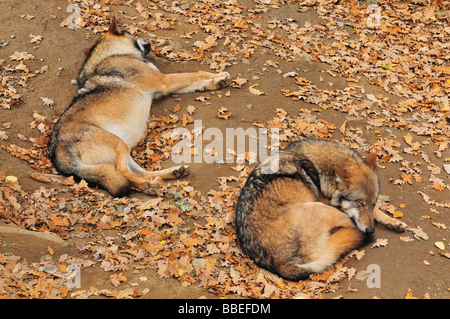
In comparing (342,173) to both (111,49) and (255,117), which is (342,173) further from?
(111,49)

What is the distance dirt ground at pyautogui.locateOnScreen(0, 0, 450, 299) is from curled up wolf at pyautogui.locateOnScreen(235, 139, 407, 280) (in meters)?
0.35

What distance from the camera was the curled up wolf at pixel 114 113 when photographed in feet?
23.6

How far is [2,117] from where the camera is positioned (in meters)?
8.10

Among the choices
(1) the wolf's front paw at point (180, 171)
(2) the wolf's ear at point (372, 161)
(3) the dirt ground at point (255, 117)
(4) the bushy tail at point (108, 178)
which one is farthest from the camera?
(1) the wolf's front paw at point (180, 171)

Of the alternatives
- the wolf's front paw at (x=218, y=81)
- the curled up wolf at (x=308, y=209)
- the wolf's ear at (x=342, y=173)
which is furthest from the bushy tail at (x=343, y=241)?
the wolf's front paw at (x=218, y=81)

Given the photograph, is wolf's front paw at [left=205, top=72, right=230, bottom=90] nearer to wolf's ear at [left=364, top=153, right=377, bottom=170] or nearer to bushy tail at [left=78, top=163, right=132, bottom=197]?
bushy tail at [left=78, top=163, right=132, bottom=197]

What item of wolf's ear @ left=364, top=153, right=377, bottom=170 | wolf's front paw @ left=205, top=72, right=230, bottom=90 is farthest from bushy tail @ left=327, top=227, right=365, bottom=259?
wolf's front paw @ left=205, top=72, right=230, bottom=90

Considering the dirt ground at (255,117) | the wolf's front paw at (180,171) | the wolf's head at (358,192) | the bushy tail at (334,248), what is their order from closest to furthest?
1. the dirt ground at (255,117)
2. the bushy tail at (334,248)
3. the wolf's head at (358,192)
4. the wolf's front paw at (180,171)

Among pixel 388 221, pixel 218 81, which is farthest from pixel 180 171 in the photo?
pixel 388 221

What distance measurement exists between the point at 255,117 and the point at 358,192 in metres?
3.07

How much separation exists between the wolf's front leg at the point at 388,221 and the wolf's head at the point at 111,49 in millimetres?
5976

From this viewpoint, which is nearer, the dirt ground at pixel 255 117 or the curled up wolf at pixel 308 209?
the dirt ground at pixel 255 117

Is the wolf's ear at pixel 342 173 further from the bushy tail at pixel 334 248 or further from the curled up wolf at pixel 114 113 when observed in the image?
the curled up wolf at pixel 114 113

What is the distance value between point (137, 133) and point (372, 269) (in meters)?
5.16
